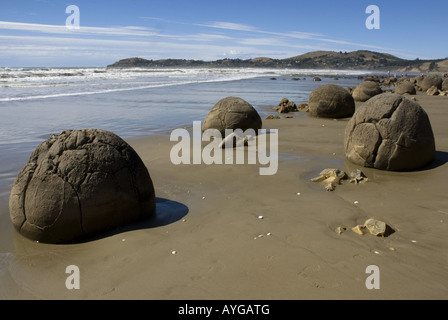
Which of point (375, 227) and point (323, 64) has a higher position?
point (323, 64)

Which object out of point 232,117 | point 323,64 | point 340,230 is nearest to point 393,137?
point 340,230

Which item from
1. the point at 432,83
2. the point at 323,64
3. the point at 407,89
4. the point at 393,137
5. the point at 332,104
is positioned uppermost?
the point at 323,64

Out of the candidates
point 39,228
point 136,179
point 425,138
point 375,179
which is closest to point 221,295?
point 136,179

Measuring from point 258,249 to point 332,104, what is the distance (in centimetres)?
1116

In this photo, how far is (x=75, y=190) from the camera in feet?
13.8

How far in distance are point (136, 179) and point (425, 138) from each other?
5.09 m

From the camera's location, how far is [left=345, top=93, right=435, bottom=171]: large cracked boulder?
6645mm

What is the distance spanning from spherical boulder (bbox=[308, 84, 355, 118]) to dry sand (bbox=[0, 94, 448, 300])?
792 cm

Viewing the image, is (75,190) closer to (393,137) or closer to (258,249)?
(258,249)

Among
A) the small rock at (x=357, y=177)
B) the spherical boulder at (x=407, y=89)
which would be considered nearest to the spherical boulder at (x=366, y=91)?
the spherical boulder at (x=407, y=89)

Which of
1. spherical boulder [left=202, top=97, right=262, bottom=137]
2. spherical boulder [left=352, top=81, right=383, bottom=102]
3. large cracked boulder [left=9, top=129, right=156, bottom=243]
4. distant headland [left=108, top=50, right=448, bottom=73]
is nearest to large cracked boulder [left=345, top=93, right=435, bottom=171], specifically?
spherical boulder [left=202, top=97, right=262, bottom=137]

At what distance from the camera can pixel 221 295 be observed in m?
3.12

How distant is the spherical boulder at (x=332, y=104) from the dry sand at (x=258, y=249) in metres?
7.92

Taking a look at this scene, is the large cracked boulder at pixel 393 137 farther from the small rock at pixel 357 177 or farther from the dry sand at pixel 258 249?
the small rock at pixel 357 177
